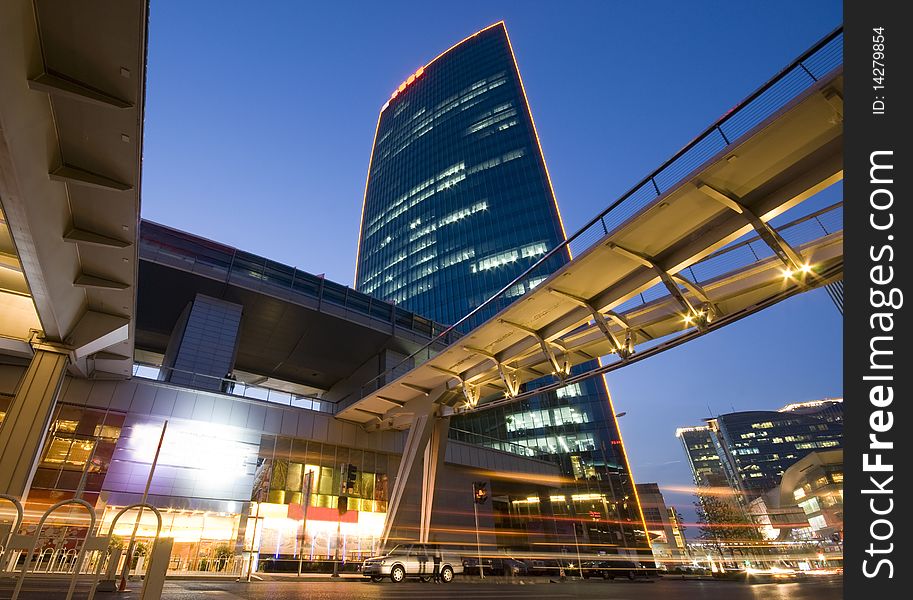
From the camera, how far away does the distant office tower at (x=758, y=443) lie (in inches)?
5320

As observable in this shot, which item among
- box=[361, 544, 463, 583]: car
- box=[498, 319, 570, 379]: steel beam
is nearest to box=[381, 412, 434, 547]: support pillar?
box=[361, 544, 463, 583]: car

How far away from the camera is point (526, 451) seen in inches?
1463

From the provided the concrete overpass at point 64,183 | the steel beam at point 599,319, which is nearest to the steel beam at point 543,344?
the steel beam at point 599,319

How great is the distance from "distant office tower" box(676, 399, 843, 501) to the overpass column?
5886 inches

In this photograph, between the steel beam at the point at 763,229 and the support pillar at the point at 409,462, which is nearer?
the steel beam at the point at 763,229

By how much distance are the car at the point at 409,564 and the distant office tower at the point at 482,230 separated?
14.1 metres

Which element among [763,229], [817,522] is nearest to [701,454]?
[817,522]

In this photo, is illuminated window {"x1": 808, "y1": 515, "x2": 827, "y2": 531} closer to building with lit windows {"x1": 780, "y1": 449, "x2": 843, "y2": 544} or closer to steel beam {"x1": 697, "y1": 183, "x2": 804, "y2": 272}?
building with lit windows {"x1": 780, "y1": 449, "x2": 843, "y2": 544}

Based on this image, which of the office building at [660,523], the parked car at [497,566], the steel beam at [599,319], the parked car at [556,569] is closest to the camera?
the steel beam at [599,319]

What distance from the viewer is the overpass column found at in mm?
12719

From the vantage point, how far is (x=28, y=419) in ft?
43.9

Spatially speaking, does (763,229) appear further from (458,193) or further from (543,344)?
(458,193)

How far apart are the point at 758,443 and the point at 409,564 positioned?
7078 inches

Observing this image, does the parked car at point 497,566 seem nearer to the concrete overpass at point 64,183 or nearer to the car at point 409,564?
the car at point 409,564
